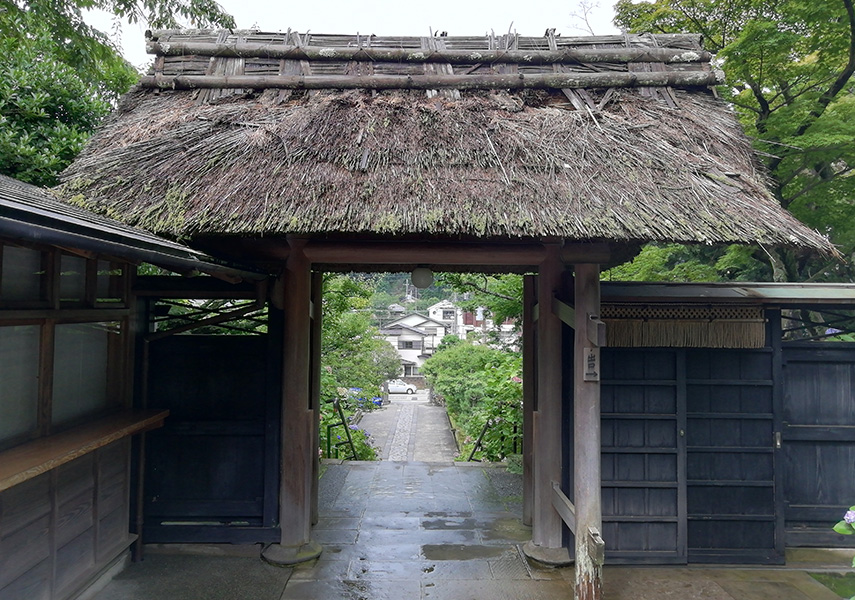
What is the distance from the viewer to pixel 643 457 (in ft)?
13.2

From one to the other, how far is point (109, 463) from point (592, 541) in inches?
138

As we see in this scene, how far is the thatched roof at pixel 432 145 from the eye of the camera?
326 centimetres

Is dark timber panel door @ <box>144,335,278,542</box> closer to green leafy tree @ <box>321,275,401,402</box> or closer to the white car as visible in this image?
green leafy tree @ <box>321,275,401,402</box>

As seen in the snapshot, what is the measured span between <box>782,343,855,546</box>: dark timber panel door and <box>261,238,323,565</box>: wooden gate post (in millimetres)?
4034

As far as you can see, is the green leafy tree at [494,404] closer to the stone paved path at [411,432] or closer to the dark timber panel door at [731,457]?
the stone paved path at [411,432]

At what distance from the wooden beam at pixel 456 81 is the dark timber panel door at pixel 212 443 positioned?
7.71ft

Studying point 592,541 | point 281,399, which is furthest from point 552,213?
point 281,399

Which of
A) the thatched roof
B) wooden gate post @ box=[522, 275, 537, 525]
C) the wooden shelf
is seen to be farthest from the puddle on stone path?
the thatched roof

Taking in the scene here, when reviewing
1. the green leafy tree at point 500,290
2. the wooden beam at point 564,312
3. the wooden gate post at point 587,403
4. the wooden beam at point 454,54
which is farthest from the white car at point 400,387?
the wooden gate post at point 587,403

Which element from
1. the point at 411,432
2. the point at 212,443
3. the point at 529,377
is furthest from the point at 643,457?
the point at 411,432

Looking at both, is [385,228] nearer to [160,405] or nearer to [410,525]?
[160,405]

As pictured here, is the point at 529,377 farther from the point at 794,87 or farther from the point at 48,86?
the point at 794,87

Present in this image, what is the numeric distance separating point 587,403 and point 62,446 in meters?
3.25

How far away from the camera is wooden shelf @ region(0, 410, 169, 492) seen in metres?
2.32
